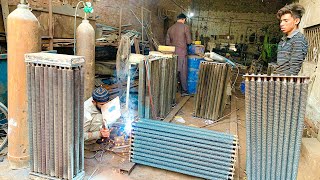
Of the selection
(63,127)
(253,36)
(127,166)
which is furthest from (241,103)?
(253,36)

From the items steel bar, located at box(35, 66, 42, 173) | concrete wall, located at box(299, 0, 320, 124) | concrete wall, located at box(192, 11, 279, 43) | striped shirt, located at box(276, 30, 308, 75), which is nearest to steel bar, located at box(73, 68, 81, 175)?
steel bar, located at box(35, 66, 42, 173)

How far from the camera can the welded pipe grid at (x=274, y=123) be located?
219 centimetres

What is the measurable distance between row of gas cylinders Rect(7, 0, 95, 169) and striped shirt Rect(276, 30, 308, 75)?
2.83m

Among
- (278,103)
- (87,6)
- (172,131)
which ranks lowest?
(172,131)

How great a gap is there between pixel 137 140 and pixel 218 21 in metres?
12.8

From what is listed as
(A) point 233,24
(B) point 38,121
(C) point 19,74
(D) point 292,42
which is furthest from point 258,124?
(A) point 233,24

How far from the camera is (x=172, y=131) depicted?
3.18 metres

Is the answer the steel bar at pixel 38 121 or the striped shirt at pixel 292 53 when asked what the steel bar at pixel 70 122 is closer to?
the steel bar at pixel 38 121

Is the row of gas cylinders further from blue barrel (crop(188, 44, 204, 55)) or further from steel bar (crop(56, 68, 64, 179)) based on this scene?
blue barrel (crop(188, 44, 204, 55))

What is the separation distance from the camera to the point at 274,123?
2258 mm

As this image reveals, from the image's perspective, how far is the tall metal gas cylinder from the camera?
2.86 m

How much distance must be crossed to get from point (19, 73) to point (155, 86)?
2.36 meters

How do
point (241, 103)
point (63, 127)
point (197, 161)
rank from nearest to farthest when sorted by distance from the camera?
1. point (63, 127)
2. point (197, 161)
3. point (241, 103)

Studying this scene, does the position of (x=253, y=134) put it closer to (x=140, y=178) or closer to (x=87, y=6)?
(x=140, y=178)
